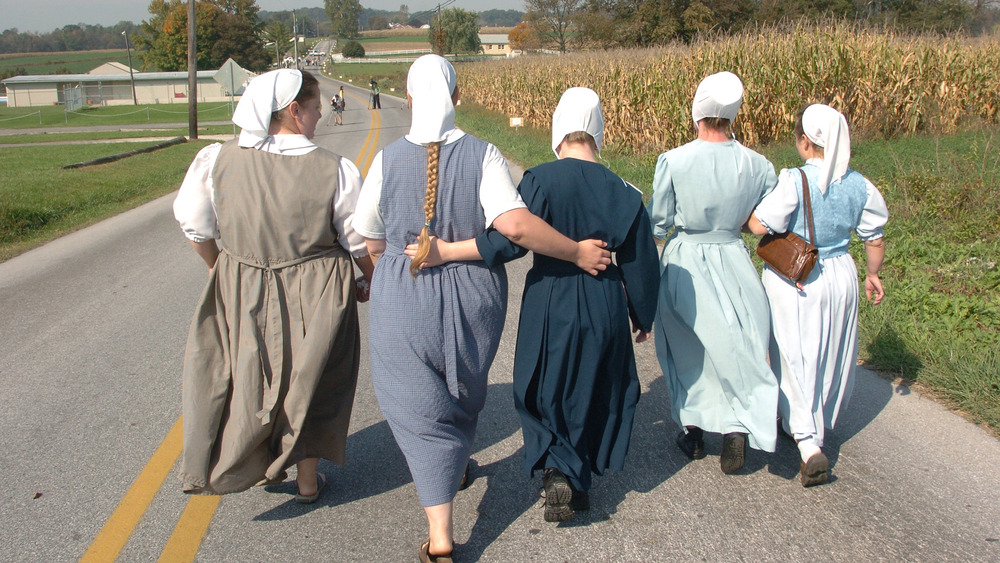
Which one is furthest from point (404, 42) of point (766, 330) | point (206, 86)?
point (766, 330)

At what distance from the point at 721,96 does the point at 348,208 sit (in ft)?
5.95

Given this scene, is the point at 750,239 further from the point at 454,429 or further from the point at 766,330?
the point at 454,429

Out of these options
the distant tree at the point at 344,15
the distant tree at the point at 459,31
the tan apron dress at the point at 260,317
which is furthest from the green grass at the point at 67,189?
the distant tree at the point at 344,15

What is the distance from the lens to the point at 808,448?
3605 mm

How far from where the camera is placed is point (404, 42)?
490 feet

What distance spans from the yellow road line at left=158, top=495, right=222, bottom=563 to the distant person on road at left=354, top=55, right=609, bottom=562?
98 cm

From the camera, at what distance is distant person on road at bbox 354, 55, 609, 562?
283cm

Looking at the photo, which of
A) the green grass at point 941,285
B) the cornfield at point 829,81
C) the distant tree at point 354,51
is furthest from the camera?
the distant tree at point 354,51

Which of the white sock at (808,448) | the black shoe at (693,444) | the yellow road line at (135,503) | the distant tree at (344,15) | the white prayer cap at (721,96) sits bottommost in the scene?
the yellow road line at (135,503)

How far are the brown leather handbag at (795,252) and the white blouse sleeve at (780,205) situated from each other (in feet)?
0.16

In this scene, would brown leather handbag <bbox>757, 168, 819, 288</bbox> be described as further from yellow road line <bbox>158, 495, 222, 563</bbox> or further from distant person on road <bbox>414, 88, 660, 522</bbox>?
yellow road line <bbox>158, 495, 222, 563</bbox>

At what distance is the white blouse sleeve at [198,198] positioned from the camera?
10.3ft

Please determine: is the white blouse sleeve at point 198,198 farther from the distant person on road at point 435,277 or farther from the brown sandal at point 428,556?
the brown sandal at point 428,556

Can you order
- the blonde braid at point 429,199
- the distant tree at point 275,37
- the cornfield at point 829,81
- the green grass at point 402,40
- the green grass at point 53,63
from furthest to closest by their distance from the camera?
1. the green grass at point 402,40
2. the green grass at point 53,63
3. the distant tree at point 275,37
4. the cornfield at point 829,81
5. the blonde braid at point 429,199
